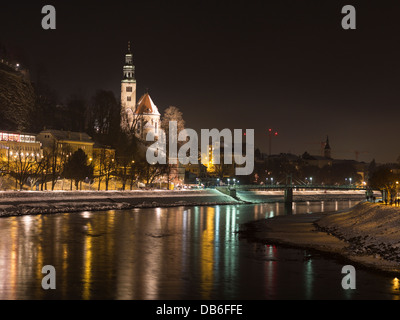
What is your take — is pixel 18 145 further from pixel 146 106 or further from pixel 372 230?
pixel 372 230

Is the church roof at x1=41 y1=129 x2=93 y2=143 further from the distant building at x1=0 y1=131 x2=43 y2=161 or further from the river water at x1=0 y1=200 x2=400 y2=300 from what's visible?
the river water at x1=0 y1=200 x2=400 y2=300

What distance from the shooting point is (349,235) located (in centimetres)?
4028

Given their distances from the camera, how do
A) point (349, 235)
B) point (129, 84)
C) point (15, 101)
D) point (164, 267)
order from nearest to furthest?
point (164, 267)
point (349, 235)
point (15, 101)
point (129, 84)

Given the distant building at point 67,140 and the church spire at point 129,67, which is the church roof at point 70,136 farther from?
the church spire at point 129,67

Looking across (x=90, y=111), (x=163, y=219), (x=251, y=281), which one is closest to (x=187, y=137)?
(x=90, y=111)

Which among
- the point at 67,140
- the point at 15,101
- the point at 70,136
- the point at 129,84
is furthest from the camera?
the point at 129,84

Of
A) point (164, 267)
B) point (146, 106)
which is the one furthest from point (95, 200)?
point (146, 106)

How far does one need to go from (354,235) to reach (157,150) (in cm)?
7237

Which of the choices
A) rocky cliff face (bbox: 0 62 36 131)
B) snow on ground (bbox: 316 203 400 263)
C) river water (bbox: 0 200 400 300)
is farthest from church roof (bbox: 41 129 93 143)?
snow on ground (bbox: 316 203 400 263)

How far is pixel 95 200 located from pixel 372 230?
1638 inches

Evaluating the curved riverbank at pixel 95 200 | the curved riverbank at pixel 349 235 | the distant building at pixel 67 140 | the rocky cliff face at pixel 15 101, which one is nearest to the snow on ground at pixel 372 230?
the curved riverbank at pixel 349 235

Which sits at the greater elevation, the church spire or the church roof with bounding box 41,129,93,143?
the church spire

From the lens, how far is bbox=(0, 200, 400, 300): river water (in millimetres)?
22797
